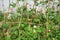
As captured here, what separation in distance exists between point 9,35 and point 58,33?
0.81 m

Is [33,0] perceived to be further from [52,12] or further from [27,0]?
[52,12]

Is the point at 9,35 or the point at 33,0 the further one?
the point at 33,0

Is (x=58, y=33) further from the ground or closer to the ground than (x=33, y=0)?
closer to the ground

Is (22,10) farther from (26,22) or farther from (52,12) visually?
(52,12)

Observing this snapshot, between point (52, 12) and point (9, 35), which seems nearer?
point (9, 35)

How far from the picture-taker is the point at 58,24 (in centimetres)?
428

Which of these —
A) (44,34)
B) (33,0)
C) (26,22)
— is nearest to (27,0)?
(33,0)

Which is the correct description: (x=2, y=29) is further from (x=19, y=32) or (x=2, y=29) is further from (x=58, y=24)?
(x=58, y=24)

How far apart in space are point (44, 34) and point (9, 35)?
569mm

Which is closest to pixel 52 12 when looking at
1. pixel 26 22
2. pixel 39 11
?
pixel 39 11

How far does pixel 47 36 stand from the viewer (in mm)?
4133

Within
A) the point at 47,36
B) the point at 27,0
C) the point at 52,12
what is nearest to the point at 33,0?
the point at 27,0

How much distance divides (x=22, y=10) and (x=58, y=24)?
0.65 metres

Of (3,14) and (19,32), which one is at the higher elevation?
(3,14)
